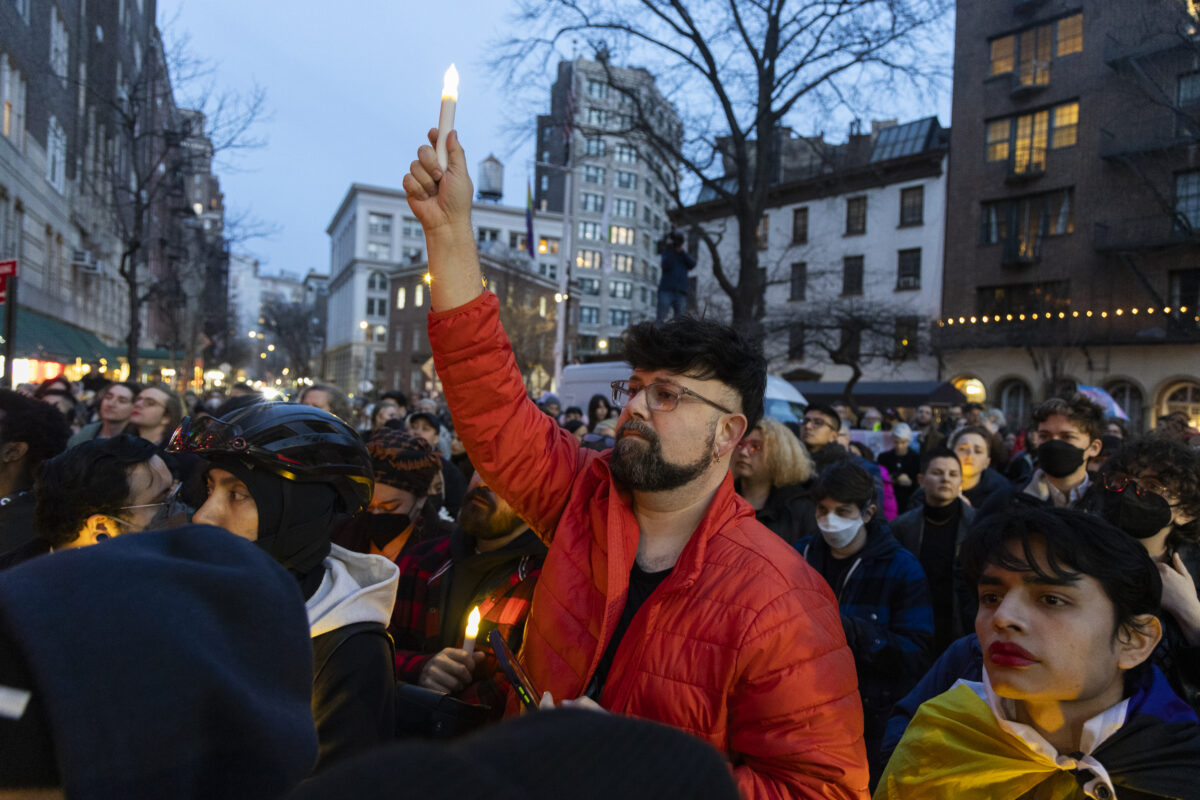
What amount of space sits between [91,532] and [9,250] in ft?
69.1

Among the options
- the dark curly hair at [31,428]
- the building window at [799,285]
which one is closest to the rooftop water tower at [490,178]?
the building window at [799,285]

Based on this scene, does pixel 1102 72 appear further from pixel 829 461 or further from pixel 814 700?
pixel 814 700

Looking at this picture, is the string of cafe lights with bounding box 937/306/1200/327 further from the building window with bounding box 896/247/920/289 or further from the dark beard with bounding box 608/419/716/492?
the dark beard with bounding box 608/419/716/492

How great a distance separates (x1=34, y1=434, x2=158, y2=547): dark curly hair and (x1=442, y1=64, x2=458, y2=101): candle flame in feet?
6.24

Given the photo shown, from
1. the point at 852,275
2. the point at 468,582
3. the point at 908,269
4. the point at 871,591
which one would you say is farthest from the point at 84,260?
the point at 908,269

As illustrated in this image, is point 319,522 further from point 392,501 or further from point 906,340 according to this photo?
point 906,340

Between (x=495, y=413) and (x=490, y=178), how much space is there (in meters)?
89.1

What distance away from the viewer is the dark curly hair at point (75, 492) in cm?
291

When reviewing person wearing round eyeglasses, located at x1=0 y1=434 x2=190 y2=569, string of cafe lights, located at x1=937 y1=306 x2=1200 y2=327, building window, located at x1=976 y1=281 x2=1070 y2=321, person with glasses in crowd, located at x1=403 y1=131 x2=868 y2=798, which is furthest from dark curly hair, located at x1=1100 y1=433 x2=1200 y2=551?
building window, located at x1=976 y1=281 x2=1070 y2=321

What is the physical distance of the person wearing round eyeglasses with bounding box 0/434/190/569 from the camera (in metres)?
2.91

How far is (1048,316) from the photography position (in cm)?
2980

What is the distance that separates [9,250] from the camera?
19.5 meters

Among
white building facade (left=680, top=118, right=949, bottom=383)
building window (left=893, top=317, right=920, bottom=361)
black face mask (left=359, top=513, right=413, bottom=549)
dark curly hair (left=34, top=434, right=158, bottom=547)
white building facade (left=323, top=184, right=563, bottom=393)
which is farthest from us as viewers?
white building facade (left=323, top=184, right=563, bottom=393)

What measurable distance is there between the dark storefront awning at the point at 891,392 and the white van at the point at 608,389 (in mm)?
13416
